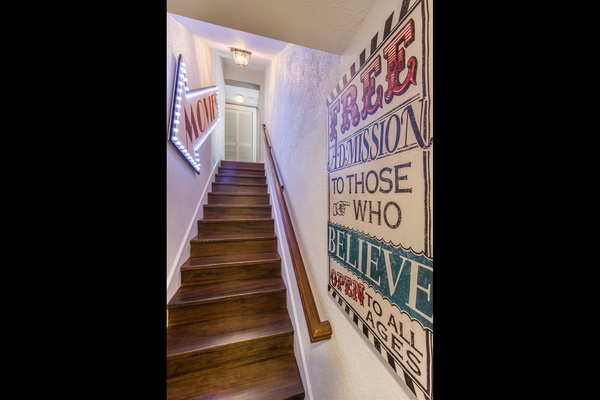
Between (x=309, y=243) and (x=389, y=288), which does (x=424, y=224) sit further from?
(x=309, y=243)

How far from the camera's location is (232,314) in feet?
4.89

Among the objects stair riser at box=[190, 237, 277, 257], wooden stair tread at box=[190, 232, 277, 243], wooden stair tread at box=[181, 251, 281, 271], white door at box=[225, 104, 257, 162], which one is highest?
white door at box=[225, 104, 257, 162]

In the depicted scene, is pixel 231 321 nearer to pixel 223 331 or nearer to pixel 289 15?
pixel 223 331

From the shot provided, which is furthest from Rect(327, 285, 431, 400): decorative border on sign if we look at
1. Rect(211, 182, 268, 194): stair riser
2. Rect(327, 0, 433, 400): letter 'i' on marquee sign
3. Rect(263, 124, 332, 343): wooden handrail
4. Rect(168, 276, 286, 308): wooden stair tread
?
Rect(211, 182, 268, 194): stair riser

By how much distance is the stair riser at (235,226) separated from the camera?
205 centimetres

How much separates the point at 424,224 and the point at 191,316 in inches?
63.7

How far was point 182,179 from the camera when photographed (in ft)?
5.64

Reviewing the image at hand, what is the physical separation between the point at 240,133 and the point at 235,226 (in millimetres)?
3520

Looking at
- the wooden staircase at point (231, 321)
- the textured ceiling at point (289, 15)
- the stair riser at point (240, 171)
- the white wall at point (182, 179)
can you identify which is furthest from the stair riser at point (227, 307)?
the stair riser at point (240, 171)

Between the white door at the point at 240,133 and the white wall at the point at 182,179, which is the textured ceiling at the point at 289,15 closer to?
the white wall at the point at 182,179

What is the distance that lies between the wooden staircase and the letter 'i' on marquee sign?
91cm

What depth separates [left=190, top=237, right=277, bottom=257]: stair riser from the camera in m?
1.86

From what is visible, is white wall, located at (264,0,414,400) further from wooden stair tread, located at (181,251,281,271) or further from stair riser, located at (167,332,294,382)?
wooden stair tread, located at (181,251,281,271)
